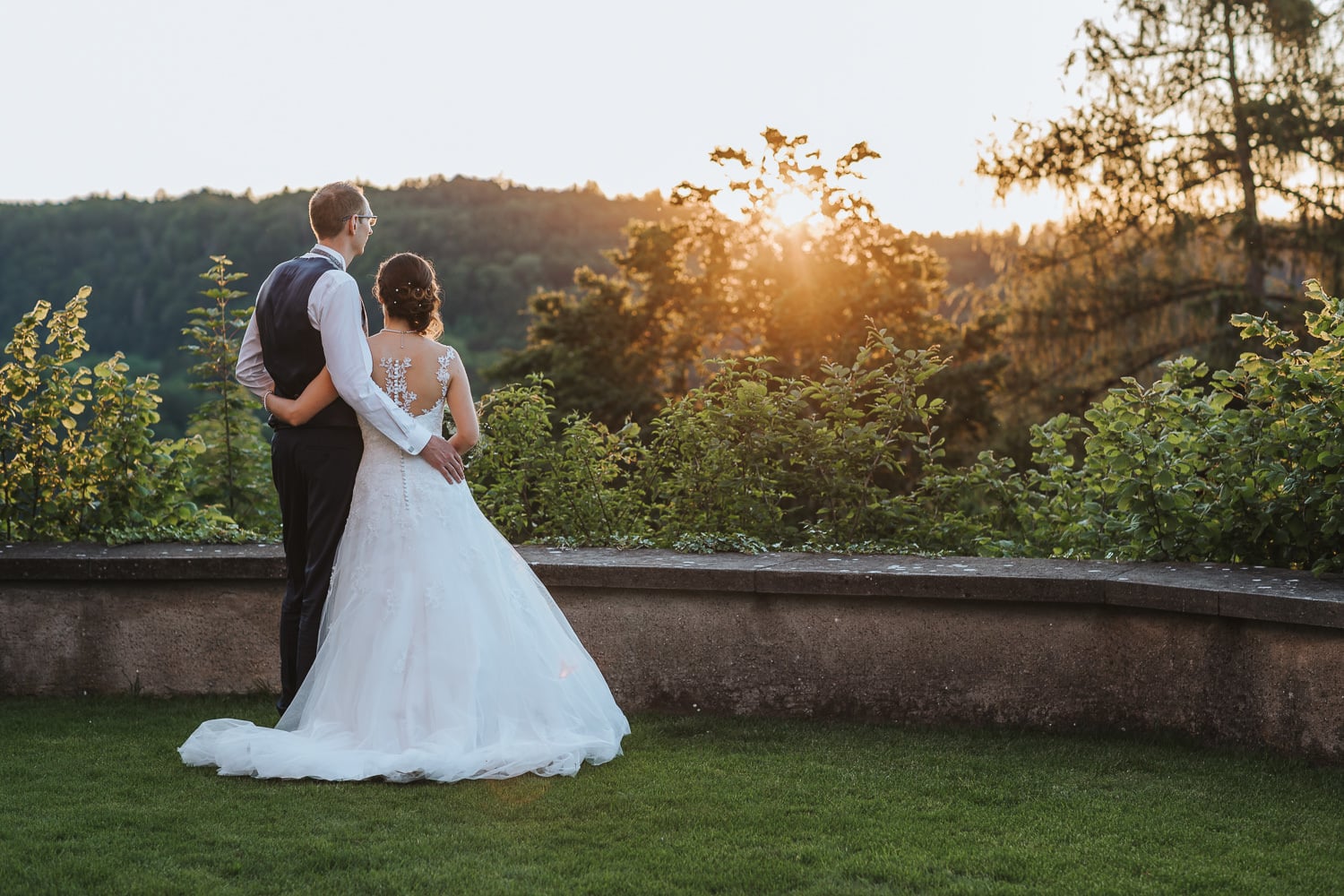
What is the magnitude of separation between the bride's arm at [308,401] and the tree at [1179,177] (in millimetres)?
18925

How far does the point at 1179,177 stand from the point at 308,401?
20.1m

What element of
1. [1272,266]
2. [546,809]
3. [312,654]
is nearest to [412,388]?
[312,654]

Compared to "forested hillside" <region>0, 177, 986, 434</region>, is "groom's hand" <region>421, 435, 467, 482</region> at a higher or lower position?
lower

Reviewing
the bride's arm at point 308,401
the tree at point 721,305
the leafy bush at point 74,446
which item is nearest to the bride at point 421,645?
the bride's arm at point 308,401

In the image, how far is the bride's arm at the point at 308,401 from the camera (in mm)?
4445

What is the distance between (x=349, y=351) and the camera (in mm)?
4355

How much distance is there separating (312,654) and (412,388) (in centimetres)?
98

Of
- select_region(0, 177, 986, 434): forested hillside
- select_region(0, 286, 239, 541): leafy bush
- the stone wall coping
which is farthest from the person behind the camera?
select_region(0, 177, 986, 434): forested hillside

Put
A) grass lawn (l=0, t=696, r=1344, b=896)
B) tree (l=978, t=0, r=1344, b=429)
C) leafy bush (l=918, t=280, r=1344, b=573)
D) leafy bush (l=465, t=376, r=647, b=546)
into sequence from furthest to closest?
tree (l=978, t=0, r=1344, b=429), leafy bush (l=465, t=376, r=647, b=546), leafy bush (l=918, t=280, r=1344, b=573), grass lawn (l=0, t=696, r=1344, b=896)

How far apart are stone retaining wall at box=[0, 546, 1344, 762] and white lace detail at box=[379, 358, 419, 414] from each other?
98 centimetres

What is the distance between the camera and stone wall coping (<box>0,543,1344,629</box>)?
4.30 meters

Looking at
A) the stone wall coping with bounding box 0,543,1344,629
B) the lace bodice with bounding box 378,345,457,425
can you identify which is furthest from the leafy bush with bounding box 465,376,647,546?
the lace bodice with bounding box 378,345,457,425

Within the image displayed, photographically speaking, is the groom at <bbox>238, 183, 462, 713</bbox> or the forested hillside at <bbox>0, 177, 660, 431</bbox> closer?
the groom at <bbox>238, 183, 462, 713</bbox>

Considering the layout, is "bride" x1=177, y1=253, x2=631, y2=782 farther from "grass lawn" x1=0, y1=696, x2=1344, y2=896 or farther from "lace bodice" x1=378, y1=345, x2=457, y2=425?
"grass lawn" x1=0, y1=696, x2=1344, y2=896
